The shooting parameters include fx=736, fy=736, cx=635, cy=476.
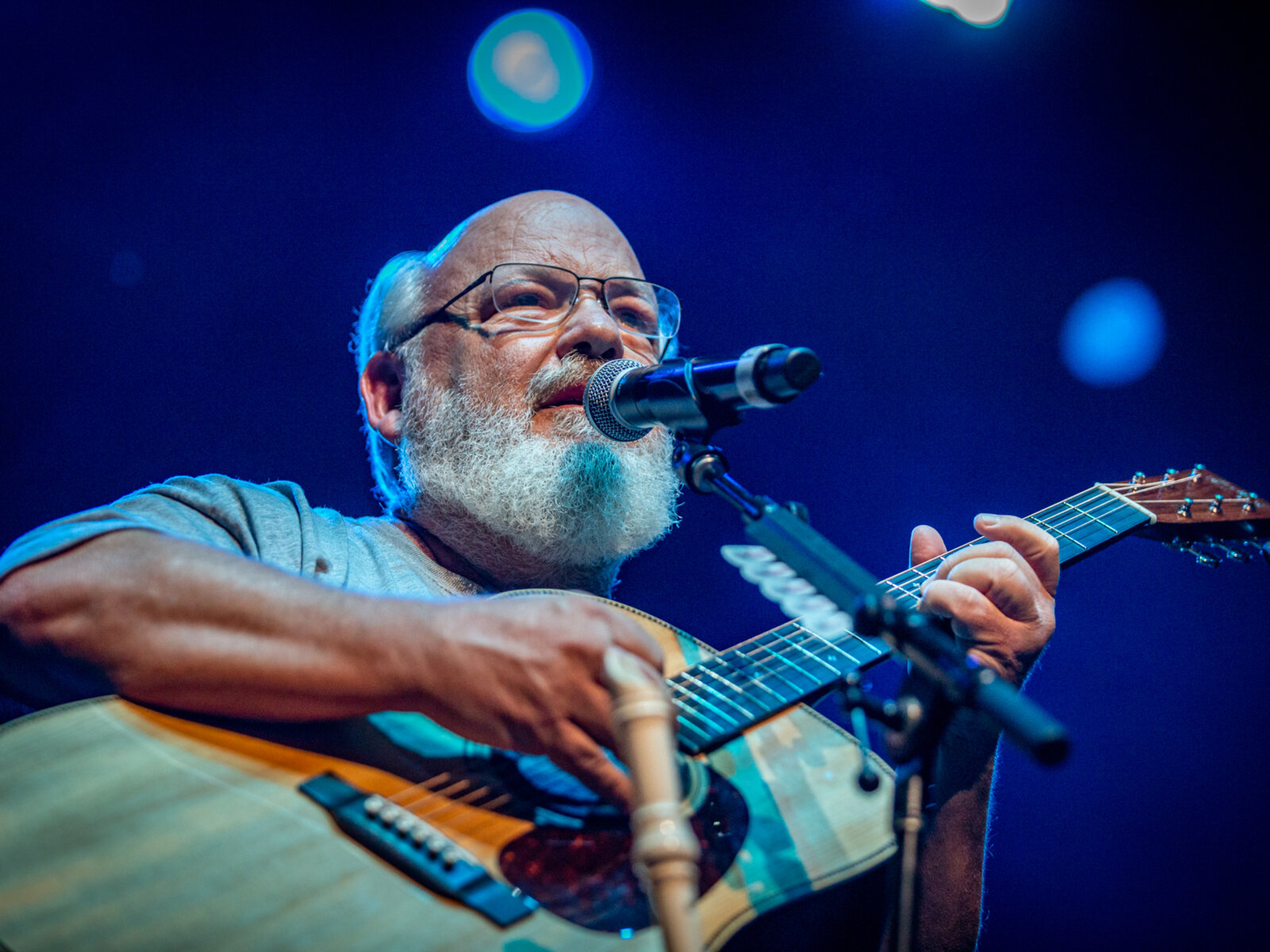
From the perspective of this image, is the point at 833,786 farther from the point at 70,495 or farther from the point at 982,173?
the point at 982,173

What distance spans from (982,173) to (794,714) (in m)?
2.58

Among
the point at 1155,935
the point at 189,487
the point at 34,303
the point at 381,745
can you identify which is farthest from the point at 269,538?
the point at 1155,935

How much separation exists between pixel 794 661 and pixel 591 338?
1.07 meters

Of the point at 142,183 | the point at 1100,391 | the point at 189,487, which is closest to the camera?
the point at 189,487

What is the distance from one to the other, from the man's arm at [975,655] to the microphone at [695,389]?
75 centimetres

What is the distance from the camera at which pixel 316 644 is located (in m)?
1.10

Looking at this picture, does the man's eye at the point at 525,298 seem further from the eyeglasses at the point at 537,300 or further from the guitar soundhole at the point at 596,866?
the guitar soundhole at the point at 596,866

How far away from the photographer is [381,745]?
1198 millimetres

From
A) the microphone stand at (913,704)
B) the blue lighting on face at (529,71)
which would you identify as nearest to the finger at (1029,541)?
the microphone stand at (913,704)

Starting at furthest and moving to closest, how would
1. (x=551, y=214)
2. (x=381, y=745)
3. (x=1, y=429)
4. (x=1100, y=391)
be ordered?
(x=1100, y=391) → (x=551, y=214) → (x=1, y=429) → (x=381, y=745)

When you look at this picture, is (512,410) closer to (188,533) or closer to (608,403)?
(608,403)

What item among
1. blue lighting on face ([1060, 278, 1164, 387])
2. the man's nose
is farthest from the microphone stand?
blue lighting on face ([1060, 278, 1164, 387])

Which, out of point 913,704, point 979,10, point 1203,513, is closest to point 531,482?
point 913,704

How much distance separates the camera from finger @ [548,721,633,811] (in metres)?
1.02
